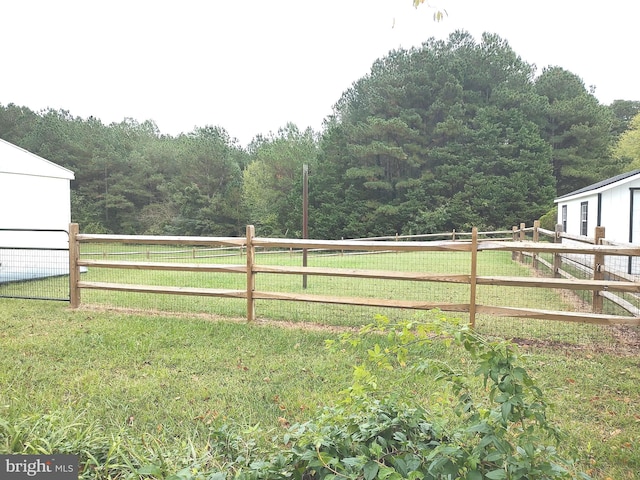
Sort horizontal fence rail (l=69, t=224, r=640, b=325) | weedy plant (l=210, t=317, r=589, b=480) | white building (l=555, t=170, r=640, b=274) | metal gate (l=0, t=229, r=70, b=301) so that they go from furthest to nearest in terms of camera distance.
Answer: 1. white building (l=555, t=170, r=640, b=274)
2. metal gate (l=0, t=229, r=70, b=301)
3. horizontal fence rail (l=69, t=224, r=640, b=325)
4. weedy plant (l=210, t=317, r=589, b=480)

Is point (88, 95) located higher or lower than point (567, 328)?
higher

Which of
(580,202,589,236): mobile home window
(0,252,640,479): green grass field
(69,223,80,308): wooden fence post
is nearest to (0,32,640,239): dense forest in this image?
(580,202,589,236): mobile home window

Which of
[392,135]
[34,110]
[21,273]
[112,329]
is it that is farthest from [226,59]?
[112,329]

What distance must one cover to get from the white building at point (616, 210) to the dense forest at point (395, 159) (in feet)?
43.0

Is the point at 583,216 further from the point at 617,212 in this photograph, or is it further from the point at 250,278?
the point at 250,278

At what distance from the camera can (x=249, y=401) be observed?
3.18 m

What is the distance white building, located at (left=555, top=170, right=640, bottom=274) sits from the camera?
34.2ft

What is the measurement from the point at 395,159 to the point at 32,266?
944 inches

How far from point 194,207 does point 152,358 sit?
27590mm

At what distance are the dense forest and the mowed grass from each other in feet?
77.0

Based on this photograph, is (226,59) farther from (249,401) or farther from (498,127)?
(249,401)

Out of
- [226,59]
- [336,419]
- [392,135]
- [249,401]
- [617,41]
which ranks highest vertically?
[226,59]

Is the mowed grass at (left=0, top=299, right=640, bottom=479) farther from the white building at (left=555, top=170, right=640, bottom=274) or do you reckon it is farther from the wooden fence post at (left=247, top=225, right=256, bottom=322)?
the white building at (left=555, top=170, right=640, bottom=274)

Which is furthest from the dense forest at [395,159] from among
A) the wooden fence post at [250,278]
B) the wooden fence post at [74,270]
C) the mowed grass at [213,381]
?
the mowed grass at [213,381]
